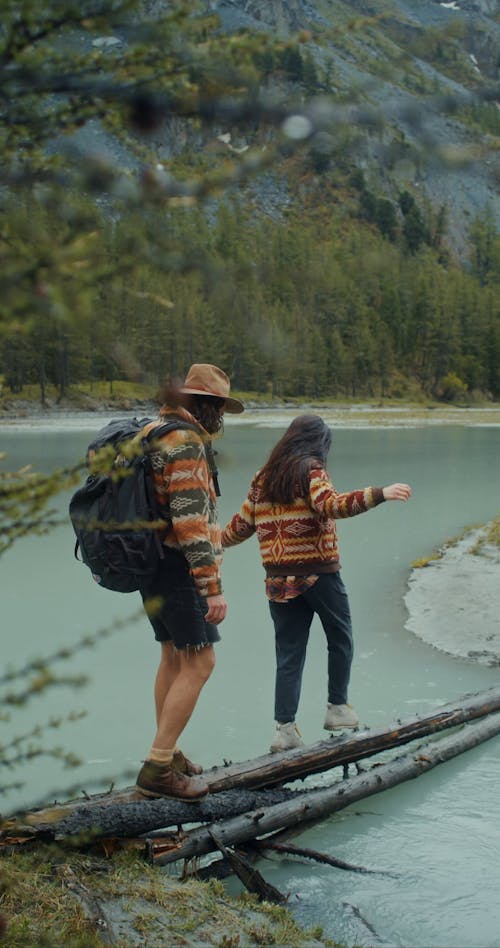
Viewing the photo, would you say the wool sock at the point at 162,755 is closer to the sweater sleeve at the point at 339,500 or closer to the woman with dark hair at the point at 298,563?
the woman with dark hair at the point at 298,563

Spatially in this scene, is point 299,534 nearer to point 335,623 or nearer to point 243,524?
point 243,524

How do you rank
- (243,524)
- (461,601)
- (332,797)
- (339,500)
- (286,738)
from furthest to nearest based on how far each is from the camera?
(461,601), (243,524), (286,738), (339,500), (332,797)

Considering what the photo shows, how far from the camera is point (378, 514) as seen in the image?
19.0m

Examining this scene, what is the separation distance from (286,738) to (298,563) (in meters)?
1.02

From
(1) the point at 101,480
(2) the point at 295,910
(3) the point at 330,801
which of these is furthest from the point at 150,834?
(1) the point at 101,480

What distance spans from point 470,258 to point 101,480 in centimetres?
19433

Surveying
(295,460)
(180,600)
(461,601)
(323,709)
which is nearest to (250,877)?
(180,600)

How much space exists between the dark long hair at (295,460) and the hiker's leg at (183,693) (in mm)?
1359

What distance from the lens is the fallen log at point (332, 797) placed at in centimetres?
438

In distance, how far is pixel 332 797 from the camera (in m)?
5.02

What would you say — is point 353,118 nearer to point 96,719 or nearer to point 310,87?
point 310,87

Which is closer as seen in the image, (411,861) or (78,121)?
(78,121)

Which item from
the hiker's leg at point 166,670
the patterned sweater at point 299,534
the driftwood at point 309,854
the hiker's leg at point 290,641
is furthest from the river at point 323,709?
the hiker's leg at point 290,641

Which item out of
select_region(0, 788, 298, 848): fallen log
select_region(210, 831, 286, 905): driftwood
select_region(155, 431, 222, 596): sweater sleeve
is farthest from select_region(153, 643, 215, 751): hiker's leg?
select_region(210, 831, 286, 905): driftwood
